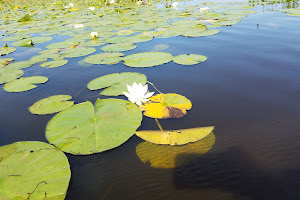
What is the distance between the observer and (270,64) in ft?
9.57

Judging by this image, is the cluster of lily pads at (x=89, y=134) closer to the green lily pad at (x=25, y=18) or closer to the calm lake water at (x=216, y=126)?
the calm lake water at (x=216, y=126)

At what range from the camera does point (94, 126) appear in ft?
6.21

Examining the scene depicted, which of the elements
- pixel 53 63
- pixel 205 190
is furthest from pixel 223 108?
pixel 53 63

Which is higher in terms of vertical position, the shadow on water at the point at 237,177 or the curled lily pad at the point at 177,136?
the curled lily pad at the point at 177,136

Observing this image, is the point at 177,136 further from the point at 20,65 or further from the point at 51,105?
the point at 20,65

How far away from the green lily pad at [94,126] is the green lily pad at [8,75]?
1.79 m

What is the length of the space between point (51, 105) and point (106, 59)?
1.60m

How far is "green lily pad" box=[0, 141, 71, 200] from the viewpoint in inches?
50.8

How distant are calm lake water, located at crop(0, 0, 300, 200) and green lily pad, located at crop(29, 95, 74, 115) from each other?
0.09 meters

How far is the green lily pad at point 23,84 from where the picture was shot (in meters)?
2.87

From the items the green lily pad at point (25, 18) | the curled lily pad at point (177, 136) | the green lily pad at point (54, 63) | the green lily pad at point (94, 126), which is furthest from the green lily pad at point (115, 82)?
the green lily pad at point (25, 18)

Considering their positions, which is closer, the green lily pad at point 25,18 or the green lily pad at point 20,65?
the green lily pad at point 20,65

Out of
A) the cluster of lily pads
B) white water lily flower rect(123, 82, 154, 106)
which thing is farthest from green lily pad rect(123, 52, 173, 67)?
white water lily flower rect(123, 82, 154, 106)

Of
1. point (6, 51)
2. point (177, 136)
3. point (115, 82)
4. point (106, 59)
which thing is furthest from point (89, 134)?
point (6, 51)
